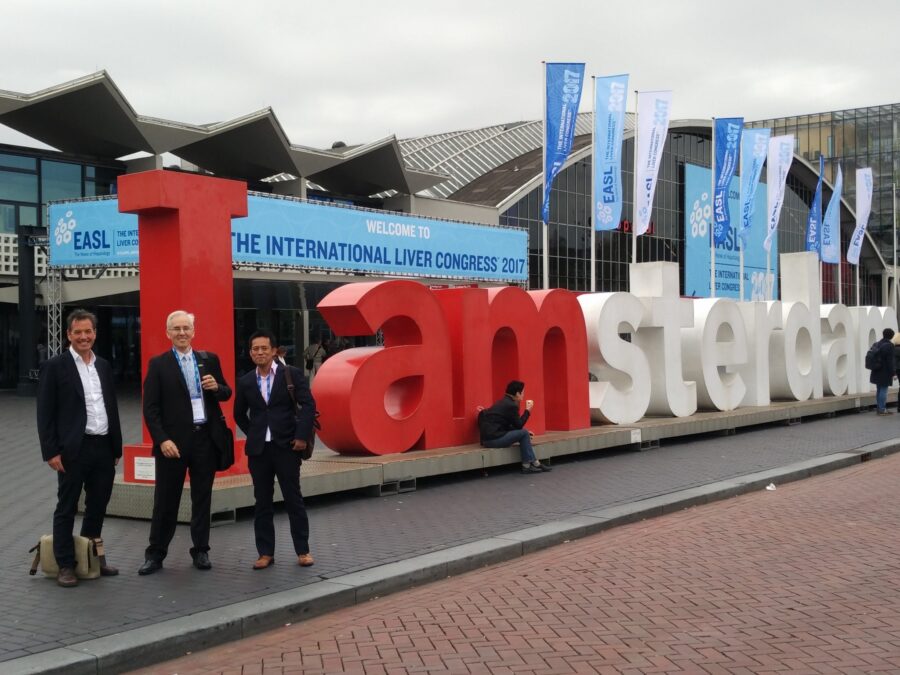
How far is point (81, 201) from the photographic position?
2283 cm

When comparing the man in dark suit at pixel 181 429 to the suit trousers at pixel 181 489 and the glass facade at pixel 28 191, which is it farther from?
the glass facade at pixel 28 191

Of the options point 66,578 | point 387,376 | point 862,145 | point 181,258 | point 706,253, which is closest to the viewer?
point 66,578

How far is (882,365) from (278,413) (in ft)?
52.9

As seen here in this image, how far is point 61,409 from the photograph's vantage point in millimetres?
6387

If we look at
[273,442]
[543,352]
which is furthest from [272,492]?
[543,352]

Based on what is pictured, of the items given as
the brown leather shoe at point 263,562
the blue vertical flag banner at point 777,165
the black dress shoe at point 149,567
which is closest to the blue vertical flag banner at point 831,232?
the blue vertical flag banner at point 777,165

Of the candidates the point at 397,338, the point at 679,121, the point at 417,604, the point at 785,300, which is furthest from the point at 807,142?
the point at 417,604

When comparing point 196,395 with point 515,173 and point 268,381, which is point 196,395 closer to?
point 268,381

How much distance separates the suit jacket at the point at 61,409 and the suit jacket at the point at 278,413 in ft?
3.19

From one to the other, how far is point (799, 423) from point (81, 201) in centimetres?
1654

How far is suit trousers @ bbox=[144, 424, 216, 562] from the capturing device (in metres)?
6.73

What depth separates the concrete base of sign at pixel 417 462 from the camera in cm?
865

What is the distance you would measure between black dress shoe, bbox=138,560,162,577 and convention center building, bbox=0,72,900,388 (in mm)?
16161

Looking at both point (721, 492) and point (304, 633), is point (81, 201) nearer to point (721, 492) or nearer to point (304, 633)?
point (721, 492)
